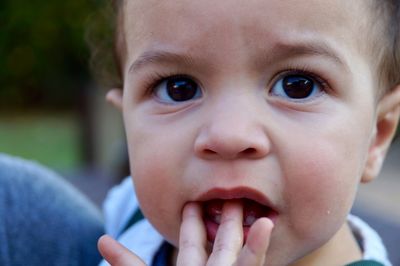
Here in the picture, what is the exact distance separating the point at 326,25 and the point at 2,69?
258 inches

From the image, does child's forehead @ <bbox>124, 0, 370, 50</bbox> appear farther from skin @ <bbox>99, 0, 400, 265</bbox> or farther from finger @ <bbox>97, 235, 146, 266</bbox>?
finger @ <bbox>97, 235, 146, 266</bbox>

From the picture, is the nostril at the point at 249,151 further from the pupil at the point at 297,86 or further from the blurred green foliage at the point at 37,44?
the blurred green foliage at the point at 37,44

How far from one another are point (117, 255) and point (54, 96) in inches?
289

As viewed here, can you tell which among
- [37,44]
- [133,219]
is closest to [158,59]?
[133,219]

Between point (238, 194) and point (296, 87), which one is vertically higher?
point (296, 87)

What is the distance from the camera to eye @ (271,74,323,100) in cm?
163

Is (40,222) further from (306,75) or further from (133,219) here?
(306,75)

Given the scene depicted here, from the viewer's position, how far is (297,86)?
1.66 m

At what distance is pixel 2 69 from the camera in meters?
7.74

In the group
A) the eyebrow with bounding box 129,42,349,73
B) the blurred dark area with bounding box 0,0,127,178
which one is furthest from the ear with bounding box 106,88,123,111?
the blurred dark area with bounding box 0,0,127,178

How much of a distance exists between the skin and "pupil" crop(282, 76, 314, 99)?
0.06ft

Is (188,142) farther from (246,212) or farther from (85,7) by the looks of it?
(85,7)

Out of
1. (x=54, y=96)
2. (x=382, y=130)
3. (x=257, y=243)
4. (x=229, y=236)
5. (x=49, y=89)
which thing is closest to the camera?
(x=257, y=243)

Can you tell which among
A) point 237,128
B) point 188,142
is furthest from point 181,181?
point 237,128
